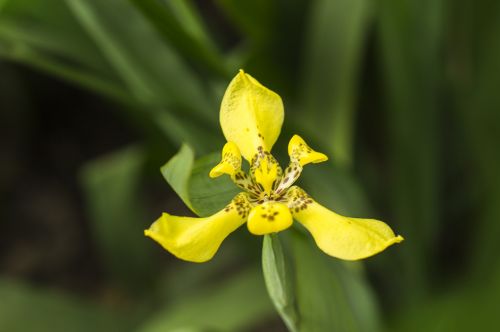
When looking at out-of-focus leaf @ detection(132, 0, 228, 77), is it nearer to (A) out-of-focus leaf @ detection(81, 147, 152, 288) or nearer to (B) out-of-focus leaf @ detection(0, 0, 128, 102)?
(B) out-of-focus leaf @ detection(0, 0, 128, 102)

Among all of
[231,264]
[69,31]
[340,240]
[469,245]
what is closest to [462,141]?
[469,245]

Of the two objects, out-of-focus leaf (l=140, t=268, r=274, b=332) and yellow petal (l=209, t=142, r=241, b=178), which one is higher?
Result: yellow petal (l=209, t=142, r=241, b=178)

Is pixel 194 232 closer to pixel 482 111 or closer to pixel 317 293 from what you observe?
pixel 317 293

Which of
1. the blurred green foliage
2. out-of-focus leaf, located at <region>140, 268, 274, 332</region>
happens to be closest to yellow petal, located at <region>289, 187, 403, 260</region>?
the blurred green foliage

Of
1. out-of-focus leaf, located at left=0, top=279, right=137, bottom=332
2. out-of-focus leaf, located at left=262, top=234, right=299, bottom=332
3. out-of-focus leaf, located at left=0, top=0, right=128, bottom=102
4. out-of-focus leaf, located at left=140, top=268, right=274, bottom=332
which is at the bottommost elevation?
out-of-focus leaf, located at left=140, top=268, right=274, bottom=332

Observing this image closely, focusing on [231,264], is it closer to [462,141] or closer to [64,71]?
[462,141]

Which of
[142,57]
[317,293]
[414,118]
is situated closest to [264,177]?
[317,293]
